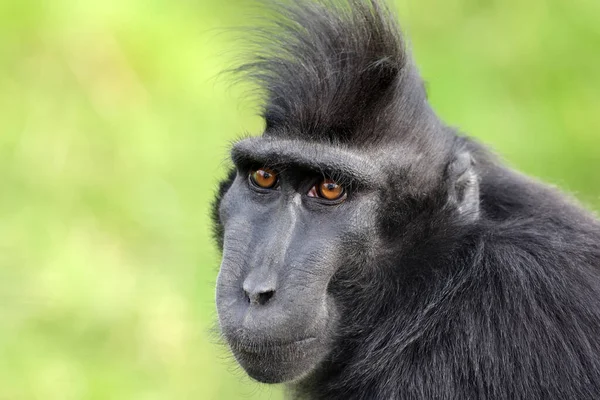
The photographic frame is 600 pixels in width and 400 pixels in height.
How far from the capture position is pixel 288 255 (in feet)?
17.6

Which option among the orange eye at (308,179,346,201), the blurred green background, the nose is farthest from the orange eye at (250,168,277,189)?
the blurred green background

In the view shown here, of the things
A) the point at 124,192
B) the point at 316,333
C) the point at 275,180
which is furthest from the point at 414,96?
the point at 124,192

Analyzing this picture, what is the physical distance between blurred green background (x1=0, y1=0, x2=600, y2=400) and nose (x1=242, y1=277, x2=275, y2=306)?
3.04 m

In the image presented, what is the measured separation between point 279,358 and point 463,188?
1.66m

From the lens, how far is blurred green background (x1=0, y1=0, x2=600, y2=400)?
32.2ft

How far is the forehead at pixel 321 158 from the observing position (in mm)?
5602

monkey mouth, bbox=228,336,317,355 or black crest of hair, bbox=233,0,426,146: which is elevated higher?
black crest of hair, bbox=233,0,426,146

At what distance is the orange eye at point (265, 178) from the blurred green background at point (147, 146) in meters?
2.38

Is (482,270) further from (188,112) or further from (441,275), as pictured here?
(188,112)

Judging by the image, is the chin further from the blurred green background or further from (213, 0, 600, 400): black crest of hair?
the blurred green background

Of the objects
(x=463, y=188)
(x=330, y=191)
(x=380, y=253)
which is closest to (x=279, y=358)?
(x=380, y=253)

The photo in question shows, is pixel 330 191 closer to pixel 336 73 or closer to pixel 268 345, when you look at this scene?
pixel 336 73

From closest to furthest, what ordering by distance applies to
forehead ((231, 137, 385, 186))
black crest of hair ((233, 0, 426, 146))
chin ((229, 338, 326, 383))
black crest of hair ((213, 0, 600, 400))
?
black crest of hair ((213, 0, 600, 400)) < chin ((229, 338, 326, 383)) < forehead ((231, 137, 385, 186)) < black crest of hair ((233, 0, 426, 146))

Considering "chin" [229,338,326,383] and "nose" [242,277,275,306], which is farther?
"chin" [229,338,326,383]
